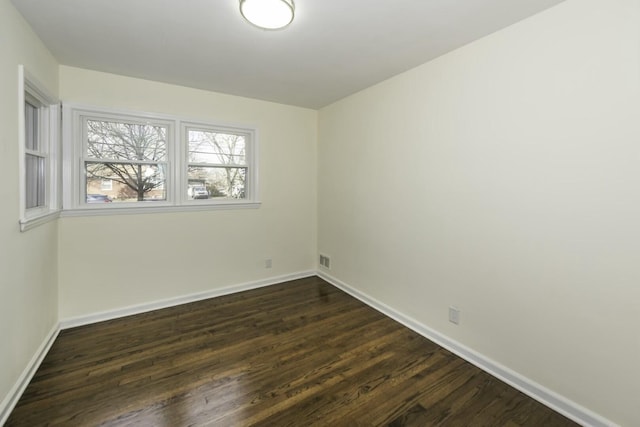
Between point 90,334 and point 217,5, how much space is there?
9.56 ft

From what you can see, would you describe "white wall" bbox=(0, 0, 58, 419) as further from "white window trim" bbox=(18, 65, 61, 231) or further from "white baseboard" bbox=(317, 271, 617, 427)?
"white baseboard" bbox=(317, 271, 617, 427)

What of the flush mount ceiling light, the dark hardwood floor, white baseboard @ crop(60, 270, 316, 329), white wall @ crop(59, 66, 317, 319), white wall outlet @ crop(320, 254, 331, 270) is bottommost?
the dark hardwood floor

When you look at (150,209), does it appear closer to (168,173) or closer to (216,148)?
(168,173)

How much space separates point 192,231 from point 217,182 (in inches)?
26.5

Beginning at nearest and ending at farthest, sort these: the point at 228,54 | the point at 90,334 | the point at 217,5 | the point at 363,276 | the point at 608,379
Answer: the point at 608,379 → the point at 217,5 → the point at 228,54 → the point at 90,334 → the point at 363,276

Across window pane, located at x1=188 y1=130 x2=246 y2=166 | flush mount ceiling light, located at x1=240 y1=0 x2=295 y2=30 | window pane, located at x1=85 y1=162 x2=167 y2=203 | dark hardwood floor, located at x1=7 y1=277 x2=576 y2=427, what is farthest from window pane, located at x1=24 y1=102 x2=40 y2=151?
flush mount ceiling light, located at x1=240 y1=0 x2=295 y2=30

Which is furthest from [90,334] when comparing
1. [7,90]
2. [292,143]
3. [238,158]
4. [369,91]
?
[369,91]

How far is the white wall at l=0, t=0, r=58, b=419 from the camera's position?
63.2 inches

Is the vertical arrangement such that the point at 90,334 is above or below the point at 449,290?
below

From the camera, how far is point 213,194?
11.4ft

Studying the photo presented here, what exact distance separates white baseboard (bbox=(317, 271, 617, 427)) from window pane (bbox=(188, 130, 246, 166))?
8.34 ft

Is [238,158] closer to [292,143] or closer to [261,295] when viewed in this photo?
[292,143]

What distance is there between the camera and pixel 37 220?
203 cm

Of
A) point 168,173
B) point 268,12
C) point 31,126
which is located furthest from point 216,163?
point 268,12
